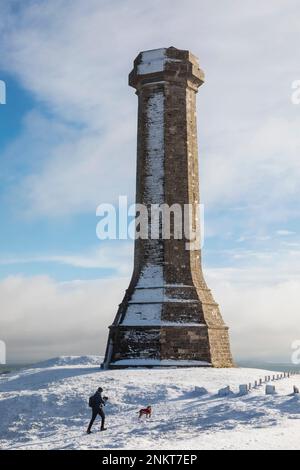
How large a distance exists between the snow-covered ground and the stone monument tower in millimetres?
1408

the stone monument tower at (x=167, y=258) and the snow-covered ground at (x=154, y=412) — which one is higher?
the stone monument tower at (x=167, y=258)

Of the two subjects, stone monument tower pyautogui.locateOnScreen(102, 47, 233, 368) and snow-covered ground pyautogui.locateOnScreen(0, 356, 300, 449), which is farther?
stone monument tower pyautogui.locateOnScreen(102, 47, 233, 368)

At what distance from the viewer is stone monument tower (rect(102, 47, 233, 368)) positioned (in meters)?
21.3

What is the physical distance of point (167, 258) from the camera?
74.7ft

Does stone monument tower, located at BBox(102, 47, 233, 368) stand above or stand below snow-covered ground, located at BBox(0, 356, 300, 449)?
above

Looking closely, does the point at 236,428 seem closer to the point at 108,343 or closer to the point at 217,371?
the point at 217,371

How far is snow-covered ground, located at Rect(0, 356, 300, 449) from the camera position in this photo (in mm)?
11453

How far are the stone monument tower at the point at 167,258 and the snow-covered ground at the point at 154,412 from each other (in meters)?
1.41

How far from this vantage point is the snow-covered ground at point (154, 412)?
1145 cm

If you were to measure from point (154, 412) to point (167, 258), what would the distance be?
884cm
